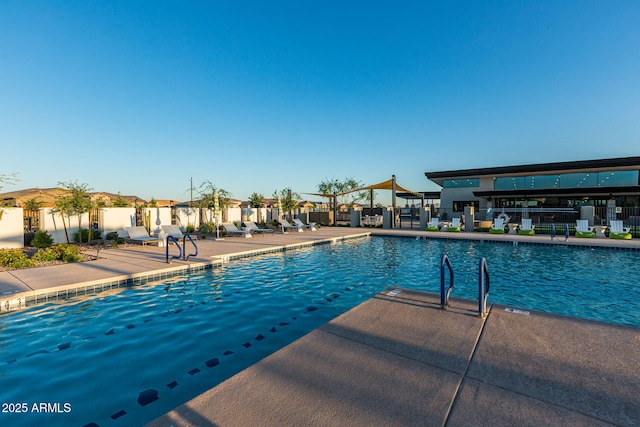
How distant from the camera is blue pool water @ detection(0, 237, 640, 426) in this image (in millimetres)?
2836

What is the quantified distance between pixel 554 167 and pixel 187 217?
25166 mm

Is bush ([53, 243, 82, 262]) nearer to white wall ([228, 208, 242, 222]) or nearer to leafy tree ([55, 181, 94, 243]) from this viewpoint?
leafy tree ([55, 181, 94, 243])

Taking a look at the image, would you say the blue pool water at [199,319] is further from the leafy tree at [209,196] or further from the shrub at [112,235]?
the leafy tree at [209,196]

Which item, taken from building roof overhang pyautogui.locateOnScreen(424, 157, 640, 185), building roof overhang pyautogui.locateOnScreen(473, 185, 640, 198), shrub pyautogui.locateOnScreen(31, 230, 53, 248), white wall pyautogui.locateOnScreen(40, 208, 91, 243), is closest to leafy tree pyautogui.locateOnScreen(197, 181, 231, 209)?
white wall pyautogui.locateOnScreen(40, 208, 91, 243)

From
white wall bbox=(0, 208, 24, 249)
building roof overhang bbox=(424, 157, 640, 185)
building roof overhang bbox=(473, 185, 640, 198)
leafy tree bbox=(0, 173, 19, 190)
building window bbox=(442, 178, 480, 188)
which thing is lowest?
white wall bbox=(0, 208, 24, 249)

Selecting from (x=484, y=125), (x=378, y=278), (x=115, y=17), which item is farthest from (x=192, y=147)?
(x=484, y=125)

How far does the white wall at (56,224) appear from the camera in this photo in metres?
11.7

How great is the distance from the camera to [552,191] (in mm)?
21281

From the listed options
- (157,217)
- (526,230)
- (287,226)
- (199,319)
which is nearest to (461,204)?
(526,230)

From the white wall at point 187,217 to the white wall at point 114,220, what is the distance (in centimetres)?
278

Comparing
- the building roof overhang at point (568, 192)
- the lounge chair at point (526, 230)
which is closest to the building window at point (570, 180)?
the building roof overhang at point (568, 192)

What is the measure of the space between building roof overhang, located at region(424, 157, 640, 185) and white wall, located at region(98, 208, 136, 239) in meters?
23.9

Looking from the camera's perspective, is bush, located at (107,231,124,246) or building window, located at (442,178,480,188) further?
building window, located at (442,178,480,188)

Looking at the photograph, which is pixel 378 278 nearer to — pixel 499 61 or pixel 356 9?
pixel 356 9
